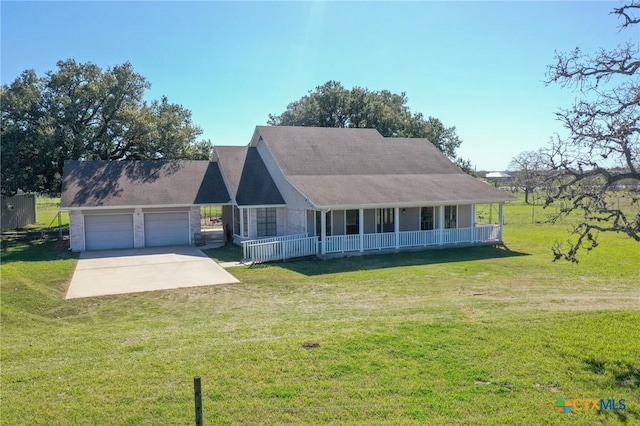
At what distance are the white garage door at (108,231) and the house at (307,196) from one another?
0.22 feet

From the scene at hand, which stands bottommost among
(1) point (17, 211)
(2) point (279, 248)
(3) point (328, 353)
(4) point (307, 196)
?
(3) point (328, 353)

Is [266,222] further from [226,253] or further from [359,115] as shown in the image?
[359,115]

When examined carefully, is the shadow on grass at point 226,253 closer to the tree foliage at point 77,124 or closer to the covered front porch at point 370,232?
the covered front porch at point 370,232

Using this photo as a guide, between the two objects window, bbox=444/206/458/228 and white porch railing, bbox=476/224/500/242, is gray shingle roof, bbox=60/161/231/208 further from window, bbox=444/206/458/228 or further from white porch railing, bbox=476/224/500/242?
white porch railing, bbox=476/224/500/242

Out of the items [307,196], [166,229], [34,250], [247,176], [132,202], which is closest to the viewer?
[307,196]

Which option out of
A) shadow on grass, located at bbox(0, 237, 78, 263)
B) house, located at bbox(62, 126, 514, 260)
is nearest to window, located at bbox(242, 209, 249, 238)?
house, located at bbox(62, 126, 514, 260)

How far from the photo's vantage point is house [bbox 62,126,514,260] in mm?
20188

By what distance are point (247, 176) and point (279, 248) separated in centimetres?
705

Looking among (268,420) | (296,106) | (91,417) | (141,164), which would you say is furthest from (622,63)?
(296,106)

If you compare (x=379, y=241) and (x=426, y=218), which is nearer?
(x=379, y=241)

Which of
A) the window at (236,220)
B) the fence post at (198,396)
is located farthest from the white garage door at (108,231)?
the fence post at (198,396)

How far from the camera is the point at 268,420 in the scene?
18.0 feet

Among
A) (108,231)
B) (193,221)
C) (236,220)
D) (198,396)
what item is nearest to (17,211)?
(108,231)

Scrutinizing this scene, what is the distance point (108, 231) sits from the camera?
23.0 metres
